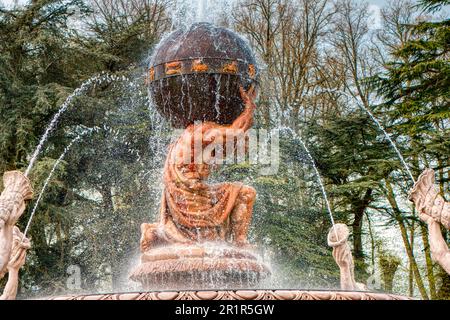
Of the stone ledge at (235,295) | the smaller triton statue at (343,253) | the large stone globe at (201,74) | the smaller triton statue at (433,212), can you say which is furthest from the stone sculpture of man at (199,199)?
the stone ledge at (235,295)

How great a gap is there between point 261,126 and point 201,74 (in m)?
12.5

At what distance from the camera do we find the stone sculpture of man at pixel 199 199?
9.61m

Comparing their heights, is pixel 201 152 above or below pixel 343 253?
above

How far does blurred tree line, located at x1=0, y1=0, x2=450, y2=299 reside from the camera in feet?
67.5

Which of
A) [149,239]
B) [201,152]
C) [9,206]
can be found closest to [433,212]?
[201,152]

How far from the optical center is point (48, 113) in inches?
876

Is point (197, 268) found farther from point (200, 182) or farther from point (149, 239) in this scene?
point (200, 182)

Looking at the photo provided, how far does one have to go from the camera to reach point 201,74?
386 inches

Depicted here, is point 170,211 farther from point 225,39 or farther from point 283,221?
point 283,221

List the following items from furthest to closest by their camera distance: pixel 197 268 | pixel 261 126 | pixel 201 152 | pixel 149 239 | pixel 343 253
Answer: pixel 261 126 → pixel 343 253 → pixel 201 152 → pixel 149 239 → pixel 197 268

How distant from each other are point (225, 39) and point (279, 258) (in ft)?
39.1

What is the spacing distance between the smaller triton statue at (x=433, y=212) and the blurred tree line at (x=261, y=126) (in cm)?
1220

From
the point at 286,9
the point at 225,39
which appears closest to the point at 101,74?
the point at 286,9

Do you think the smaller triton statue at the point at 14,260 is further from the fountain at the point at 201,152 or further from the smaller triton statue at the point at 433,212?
the smaller triton statue at the point at 433,212
